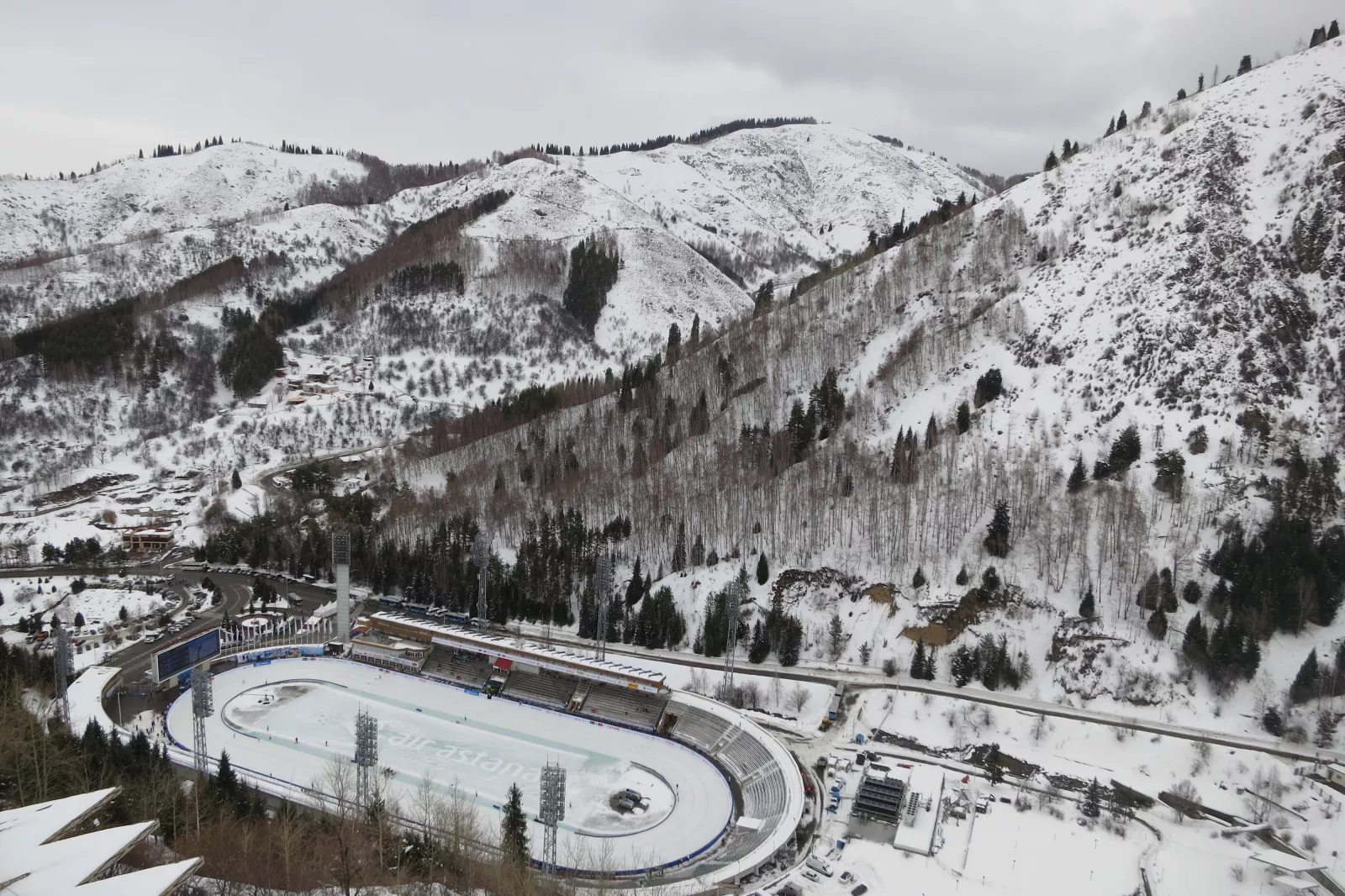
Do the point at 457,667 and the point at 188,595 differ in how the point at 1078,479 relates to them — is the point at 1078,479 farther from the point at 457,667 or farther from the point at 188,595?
the point at 188,595

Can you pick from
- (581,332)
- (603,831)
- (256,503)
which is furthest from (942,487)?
(581,332)

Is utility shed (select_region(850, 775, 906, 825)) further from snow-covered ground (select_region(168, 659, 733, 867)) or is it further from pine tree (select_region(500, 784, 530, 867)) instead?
pine tree (select_region(500, 784, 530, 867))

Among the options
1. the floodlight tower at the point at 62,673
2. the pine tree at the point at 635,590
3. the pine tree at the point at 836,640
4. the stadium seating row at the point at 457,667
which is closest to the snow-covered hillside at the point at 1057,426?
the pine tree at the point at 836,640

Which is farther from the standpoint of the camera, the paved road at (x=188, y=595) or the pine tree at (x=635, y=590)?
the pine tree at (x=635, y=590)

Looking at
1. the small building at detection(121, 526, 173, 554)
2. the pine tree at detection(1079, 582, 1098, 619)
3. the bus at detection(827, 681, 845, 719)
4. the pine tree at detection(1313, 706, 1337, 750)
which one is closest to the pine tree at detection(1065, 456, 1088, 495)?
the pine tree at detection(1079, 582, 1098, 619)

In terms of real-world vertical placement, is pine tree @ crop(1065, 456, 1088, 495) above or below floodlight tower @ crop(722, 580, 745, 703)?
above

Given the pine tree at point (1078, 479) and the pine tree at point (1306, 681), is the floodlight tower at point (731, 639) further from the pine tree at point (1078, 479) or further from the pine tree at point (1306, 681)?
the pine tree at point (1306, 681)

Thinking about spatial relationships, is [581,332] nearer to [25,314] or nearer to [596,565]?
[596,565]
